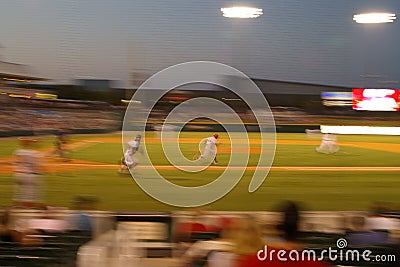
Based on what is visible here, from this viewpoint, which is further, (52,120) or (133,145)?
(52,120)

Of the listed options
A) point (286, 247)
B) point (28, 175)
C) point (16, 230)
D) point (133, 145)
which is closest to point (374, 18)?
point (133, 145)

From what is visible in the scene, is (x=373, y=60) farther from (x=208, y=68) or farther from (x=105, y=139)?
(x=105, y=139)

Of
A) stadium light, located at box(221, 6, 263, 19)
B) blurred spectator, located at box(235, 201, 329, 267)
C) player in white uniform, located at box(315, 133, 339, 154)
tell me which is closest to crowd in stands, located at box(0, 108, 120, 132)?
stadium light, located at box(221, 6, 263, 19)

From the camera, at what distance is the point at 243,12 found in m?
2.70

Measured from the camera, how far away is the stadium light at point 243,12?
8.82 feet

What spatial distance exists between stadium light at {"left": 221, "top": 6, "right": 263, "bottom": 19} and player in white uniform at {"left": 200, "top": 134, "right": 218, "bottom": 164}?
534mm

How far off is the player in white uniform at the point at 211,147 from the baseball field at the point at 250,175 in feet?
0.10

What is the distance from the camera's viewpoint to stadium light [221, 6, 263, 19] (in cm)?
A: 269

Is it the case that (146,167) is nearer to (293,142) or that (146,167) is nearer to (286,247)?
(293,142)

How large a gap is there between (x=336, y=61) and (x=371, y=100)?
22 cm

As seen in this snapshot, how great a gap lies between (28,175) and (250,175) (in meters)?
1.00

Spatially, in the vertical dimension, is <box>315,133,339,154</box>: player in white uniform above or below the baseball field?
above

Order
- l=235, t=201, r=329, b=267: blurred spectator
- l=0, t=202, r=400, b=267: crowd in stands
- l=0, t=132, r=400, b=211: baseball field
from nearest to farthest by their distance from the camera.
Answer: l=235, t=201, r=329, b=267: blurred spectator, l=0, t=202, r=400, b=267: crowd in stands, l=0, t=132, r=400, b=211: baseball field

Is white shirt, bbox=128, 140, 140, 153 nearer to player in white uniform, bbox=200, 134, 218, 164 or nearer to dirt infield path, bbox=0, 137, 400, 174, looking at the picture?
dirt infield path, bbox=0, 137, 400, 174
